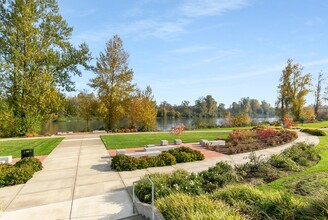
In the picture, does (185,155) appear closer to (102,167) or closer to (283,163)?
(102,167)

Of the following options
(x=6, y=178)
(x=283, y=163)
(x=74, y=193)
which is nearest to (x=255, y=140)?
(x=283, y=163)

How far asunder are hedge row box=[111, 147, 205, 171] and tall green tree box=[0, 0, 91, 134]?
63.2 feet

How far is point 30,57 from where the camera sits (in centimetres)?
2369

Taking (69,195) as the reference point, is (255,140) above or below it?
above

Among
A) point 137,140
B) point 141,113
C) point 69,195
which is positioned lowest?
point 69,195

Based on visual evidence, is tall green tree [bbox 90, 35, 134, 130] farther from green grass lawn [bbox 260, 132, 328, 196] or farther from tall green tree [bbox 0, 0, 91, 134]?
green grass lawn [bbox 260, 132, 328, 196]

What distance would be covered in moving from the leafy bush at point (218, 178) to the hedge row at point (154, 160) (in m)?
2.91

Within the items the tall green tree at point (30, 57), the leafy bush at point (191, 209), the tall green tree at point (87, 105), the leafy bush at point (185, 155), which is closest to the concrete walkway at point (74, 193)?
the leafy bush at point (185, 155)

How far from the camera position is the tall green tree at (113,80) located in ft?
89.8

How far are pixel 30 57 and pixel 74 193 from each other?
75.5 feet

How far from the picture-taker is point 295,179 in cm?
651

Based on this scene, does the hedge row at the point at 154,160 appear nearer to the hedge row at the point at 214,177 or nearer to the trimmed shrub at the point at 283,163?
the hedge row at the point at 214,177

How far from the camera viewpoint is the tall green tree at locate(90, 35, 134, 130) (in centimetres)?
2738

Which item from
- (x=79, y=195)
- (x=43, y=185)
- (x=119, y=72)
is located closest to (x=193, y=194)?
(x=79, y=195)
